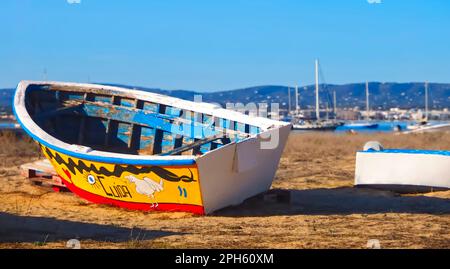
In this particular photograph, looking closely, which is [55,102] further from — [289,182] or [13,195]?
[289,182]

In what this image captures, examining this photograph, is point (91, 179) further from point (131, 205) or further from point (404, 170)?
point (404, 170)

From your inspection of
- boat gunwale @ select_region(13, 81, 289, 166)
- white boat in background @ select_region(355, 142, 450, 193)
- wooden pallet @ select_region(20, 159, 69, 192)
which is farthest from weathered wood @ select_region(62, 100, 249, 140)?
white boat in background @ select_region(355, 142, 450, 193)

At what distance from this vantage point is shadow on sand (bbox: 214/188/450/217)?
10578 millimetres

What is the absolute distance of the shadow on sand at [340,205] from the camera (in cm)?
1058

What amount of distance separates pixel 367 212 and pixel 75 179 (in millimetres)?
4816

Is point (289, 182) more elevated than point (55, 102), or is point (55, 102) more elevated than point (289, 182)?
point (55, 102)

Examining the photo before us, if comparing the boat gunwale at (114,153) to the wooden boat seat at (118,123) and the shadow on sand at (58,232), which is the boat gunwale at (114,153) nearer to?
the wooden boat seat at (118,123)

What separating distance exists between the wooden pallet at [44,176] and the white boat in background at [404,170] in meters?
5.96

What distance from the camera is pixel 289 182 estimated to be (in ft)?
49.6

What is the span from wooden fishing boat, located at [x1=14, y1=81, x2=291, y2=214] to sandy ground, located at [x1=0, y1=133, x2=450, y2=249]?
11.2 inches

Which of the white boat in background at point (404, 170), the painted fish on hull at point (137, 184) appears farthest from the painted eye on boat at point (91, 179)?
the white boat in background at point (404, 170)

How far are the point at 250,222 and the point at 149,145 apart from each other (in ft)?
15.1
